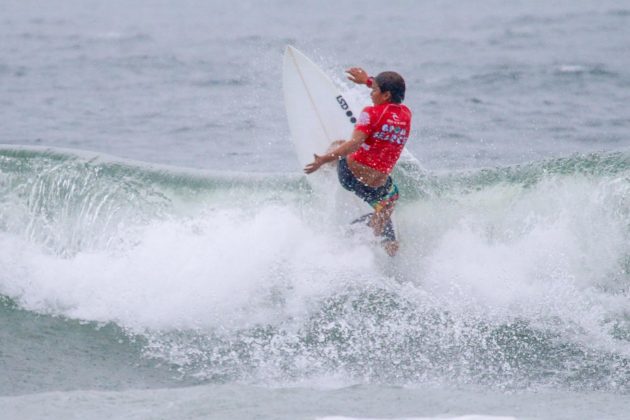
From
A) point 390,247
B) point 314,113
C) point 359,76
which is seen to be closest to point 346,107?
point 314,113

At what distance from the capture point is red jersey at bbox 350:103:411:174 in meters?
7.38

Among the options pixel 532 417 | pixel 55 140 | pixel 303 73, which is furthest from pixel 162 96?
pixel 532 417

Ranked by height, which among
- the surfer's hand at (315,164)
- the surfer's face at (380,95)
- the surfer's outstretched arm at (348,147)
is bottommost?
the surfer's hand at (315,164)

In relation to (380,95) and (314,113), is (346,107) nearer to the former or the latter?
(314,113)

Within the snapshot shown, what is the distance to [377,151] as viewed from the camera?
24.8 ft

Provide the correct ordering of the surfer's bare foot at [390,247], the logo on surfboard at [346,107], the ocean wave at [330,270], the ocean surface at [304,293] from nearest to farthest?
the ocean surface at [304,293], the ocean wave at [330,270], the surfer's bare foot at [390,247], the logo on surfboard at [346,107]

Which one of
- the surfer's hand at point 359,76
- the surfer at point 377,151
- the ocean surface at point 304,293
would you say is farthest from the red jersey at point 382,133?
the ocean surface at point 304,293

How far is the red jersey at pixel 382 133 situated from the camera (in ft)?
24.2

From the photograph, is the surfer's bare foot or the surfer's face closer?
the surfer's face

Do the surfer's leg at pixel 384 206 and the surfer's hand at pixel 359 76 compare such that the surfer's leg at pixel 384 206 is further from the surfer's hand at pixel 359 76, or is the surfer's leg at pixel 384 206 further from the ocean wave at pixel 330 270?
the surfer's hand at pixel 359 76

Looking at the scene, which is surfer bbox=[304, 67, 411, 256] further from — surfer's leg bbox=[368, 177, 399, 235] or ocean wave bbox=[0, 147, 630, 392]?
ocean wave bbox=[0, 147, 630, 392]

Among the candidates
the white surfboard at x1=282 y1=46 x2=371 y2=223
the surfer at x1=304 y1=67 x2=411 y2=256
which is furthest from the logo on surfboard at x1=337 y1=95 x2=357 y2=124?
the surfer at x1=304 y1=67 x2=411 y2=256

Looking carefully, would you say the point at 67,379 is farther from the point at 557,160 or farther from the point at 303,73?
the point at 557,160

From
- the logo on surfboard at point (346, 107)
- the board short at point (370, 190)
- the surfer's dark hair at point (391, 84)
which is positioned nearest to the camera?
the surfer's dark hair at point (391, 84)
